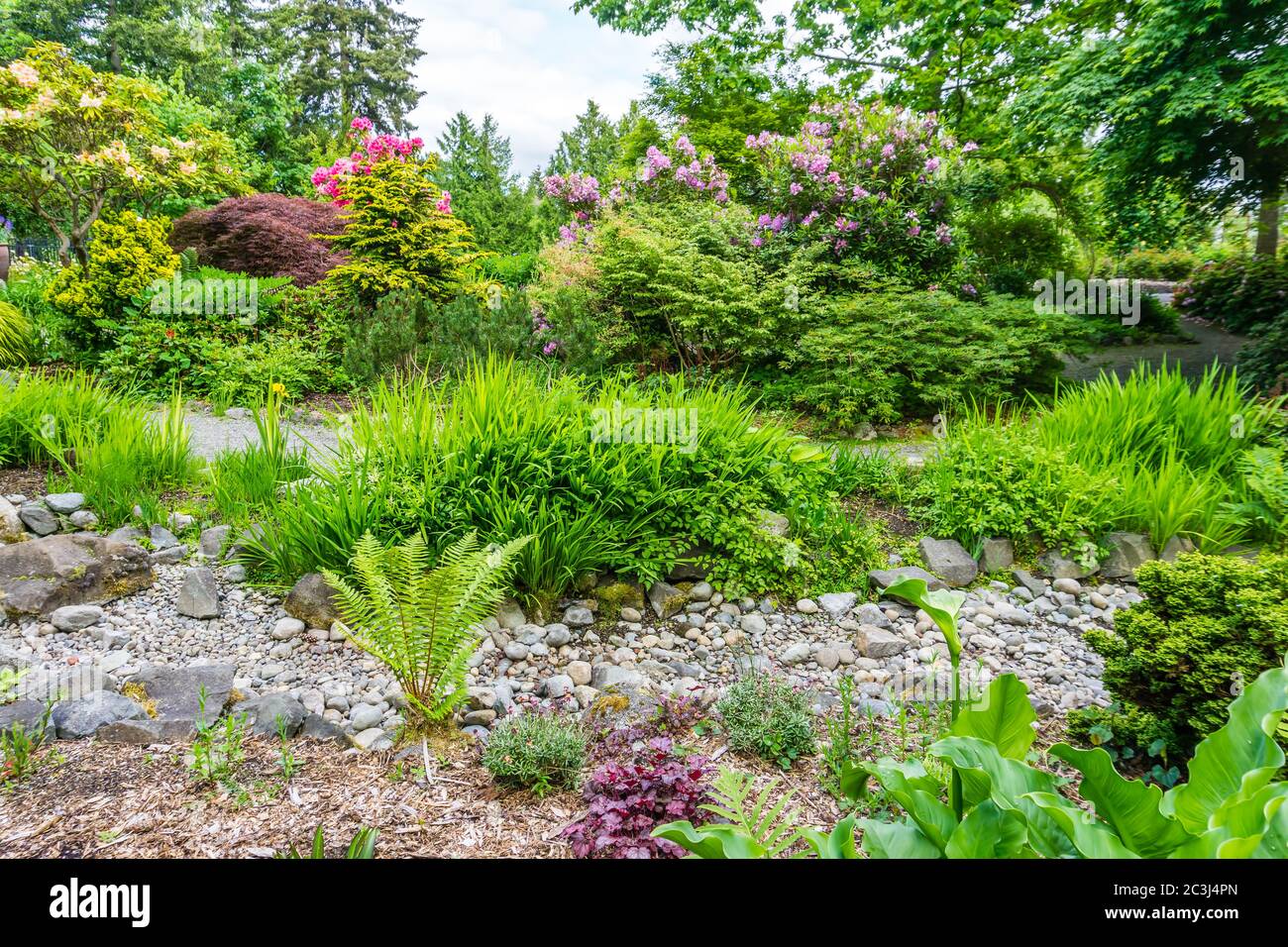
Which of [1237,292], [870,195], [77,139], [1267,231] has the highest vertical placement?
[77,139]

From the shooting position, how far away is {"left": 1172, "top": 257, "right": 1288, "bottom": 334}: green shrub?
8531 mm

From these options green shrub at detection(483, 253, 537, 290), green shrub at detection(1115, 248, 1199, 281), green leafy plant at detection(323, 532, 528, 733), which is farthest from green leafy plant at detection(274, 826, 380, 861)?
green shrub at detection(1115, 248, 1199, 281)

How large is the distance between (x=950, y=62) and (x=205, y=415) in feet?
32.3

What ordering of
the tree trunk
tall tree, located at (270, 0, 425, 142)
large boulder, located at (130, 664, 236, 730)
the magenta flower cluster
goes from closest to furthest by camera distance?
large boulder, located at (130, 664, 236, 730) < the magenta flower cluster < the tree trunk < tall tree, located at (270, 0, 425, 142)

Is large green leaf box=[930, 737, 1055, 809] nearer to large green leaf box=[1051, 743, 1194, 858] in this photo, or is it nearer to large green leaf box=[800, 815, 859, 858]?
large green leaf box=[1051, 743, 1194, 858]

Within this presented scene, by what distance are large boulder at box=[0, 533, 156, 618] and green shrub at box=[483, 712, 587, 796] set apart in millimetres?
2264

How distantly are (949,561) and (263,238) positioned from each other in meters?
10.0

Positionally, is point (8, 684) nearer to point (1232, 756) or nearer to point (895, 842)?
point (895, 842)

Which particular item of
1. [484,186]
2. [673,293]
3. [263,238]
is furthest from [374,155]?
[484,186]

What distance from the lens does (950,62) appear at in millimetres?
9508

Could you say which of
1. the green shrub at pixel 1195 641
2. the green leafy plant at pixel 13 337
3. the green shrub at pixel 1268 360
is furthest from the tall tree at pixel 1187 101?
the green leafy plant at pixel 13 337

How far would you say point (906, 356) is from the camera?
5848 mm

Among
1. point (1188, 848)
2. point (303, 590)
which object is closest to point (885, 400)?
point (303, 590)

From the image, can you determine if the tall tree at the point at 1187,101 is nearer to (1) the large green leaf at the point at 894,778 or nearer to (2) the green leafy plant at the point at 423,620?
(1) the large green leaf at the point at 894,778
